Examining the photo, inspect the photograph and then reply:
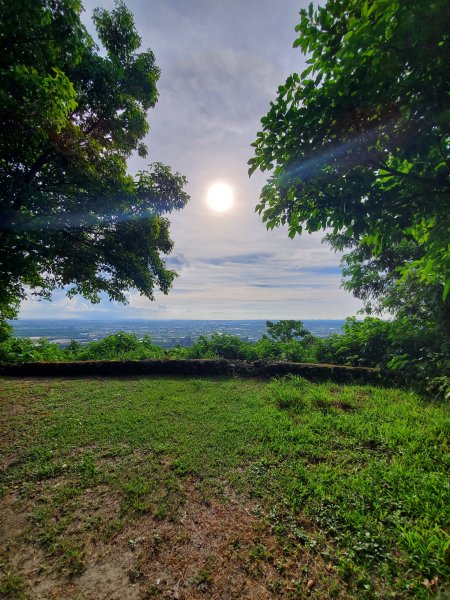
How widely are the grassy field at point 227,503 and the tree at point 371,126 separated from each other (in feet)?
9.63

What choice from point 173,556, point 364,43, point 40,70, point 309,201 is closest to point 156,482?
point 173,556

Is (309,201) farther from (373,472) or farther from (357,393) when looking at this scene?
(357,393)

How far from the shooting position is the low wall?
860cm

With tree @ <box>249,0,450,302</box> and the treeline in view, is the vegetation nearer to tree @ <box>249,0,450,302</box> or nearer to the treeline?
tree @ <box>249,0,450,302</box>

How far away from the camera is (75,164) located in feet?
23.4

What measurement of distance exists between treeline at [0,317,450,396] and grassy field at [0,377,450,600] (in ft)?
6.48

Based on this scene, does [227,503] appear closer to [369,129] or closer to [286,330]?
[369,129]

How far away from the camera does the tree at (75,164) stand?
4.13m

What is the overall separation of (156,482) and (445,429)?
5.03 metres

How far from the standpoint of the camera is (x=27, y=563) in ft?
8.10

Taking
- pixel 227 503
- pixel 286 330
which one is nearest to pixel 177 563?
pixel 227 503

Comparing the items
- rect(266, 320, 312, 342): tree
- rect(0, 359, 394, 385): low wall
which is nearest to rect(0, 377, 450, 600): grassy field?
rect(0, 359, 394, 385): low wall

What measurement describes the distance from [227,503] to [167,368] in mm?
6687

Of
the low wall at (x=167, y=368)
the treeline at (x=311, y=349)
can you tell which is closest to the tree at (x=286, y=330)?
the treeline at (x=311, y=349)
